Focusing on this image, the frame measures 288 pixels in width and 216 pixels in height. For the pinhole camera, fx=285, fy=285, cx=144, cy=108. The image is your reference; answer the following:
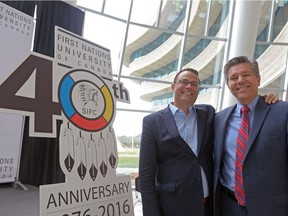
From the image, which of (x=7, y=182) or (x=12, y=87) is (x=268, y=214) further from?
(x=7, y=182)

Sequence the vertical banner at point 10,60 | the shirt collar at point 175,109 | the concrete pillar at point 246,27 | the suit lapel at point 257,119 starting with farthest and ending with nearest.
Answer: the concrete pillar at point 246,27 < the vertical banner at point 10,60 < the shirt collar at point 175,109 < the suit lapel at point 257,119

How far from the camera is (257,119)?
1.44 m

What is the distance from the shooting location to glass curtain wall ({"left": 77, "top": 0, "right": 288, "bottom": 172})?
5.96 m

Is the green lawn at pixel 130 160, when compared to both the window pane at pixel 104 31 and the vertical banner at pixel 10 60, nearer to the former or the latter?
the window pane at pixel 104 31

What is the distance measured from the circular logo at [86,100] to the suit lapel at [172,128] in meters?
0.34

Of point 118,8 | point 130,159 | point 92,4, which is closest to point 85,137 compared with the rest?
point 130,159

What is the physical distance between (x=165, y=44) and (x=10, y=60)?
150 inches

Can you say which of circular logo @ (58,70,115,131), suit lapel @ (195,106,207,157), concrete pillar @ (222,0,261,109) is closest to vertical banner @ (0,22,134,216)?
circular logo @ (58,70,115,131)

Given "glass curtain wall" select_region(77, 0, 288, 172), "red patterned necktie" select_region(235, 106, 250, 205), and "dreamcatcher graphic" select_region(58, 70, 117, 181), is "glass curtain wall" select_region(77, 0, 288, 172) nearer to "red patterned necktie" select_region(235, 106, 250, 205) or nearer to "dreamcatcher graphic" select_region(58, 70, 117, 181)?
"dreamcatcher graphic" select_region(58, 70, 117, 181)

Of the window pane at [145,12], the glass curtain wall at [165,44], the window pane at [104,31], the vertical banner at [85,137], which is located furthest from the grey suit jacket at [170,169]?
the window pane at [145,12]

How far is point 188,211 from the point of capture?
151 cm

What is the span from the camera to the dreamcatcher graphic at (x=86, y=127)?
147cm

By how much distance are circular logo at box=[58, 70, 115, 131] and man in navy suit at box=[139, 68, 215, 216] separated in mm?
257

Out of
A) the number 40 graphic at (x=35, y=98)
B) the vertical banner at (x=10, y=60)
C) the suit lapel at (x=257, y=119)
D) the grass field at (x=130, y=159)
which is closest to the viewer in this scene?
the number 40 graphic at (x=35, y=98)
